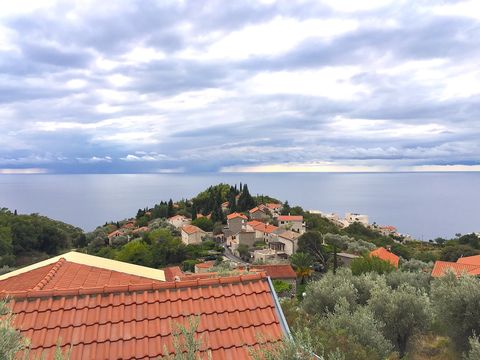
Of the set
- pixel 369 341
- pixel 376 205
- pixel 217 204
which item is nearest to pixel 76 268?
pixel 369 341

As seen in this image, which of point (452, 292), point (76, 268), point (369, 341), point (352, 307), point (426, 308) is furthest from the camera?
point (352, 307)

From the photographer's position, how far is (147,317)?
5734 millimetres

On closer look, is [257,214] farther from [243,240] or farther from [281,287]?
[281,287]

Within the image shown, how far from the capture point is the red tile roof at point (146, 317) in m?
5.26

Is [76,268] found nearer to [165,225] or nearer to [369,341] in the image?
[369,341]

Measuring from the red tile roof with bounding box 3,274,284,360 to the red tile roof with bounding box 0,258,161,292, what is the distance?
295 cm

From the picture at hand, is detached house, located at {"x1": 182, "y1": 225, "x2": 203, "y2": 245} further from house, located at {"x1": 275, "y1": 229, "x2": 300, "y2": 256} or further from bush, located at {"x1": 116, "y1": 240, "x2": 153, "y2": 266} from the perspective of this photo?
house, located at {"x1": 275, "y1": 229, "x2": 300, "y2": 256}

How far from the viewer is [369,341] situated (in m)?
11.9

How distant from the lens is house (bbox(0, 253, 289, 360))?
5250 millimetres

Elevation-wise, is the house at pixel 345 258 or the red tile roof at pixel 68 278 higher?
the red tile roof at pixel 68 278

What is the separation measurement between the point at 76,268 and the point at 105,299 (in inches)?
223

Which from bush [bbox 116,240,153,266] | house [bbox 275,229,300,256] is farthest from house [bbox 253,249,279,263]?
bush [bbox 116,240,153,266]

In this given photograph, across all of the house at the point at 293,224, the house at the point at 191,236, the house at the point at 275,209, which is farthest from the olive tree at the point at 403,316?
the house at the point at 275,209

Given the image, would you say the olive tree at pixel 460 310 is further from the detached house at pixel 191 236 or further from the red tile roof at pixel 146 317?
the detached house at pixel 191 236
